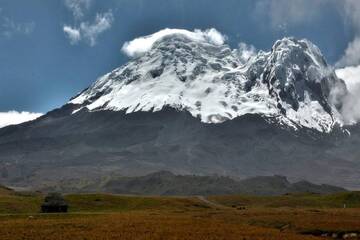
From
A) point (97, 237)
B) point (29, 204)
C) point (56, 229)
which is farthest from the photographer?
point (29, 204)

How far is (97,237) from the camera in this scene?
5888 cm

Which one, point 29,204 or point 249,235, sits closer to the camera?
point 249,235

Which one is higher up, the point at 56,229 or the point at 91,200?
the point at 91,200

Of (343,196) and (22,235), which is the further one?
(343,196)

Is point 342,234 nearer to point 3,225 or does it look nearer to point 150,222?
point 150,222

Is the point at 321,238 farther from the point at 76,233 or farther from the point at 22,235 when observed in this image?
the point at 22,235

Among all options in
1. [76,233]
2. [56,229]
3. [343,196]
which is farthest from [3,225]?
[343,196]

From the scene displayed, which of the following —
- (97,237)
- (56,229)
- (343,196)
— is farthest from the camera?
(343,196)

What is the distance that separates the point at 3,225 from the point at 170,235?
77.5ft

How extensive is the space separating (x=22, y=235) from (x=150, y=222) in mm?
20073

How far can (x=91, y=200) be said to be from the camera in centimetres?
13638

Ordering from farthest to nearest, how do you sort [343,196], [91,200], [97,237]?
[343,196], [91,200], [97,237]

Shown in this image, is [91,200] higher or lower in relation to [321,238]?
higher

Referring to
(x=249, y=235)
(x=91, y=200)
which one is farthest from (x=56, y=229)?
(x=91, y=200)
